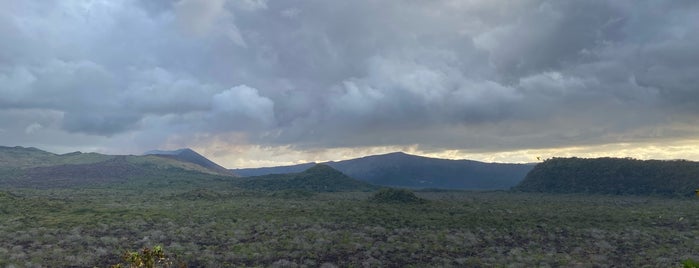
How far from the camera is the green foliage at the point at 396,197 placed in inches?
3735

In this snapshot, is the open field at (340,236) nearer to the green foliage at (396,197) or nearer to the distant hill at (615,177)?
the green foliage at (396,197)

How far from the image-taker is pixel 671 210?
268ft

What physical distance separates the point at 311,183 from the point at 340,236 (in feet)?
336

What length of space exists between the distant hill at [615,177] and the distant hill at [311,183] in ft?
193

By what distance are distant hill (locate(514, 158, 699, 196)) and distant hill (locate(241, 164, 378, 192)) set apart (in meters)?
59.0

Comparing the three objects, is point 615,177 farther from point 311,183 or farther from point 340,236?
point 340,236

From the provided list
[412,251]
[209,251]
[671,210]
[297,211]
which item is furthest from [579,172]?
[209,251]

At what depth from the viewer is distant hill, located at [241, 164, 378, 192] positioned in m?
150

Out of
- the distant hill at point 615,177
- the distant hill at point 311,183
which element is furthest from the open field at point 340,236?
the distant hill at point 311,183

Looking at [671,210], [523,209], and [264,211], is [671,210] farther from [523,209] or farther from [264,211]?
[264,211]

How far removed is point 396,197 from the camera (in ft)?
323

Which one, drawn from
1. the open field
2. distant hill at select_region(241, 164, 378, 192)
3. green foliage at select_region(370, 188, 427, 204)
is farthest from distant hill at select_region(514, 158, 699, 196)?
green foliage at select_region(370, 188, 427, 204)

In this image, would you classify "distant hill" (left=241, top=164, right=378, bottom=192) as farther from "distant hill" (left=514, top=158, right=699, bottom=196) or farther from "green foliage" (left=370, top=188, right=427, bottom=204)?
"distant hill" (left=514, top=158, right=699, bottom=196)

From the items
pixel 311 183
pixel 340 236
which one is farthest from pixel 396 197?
pixel 311 183
